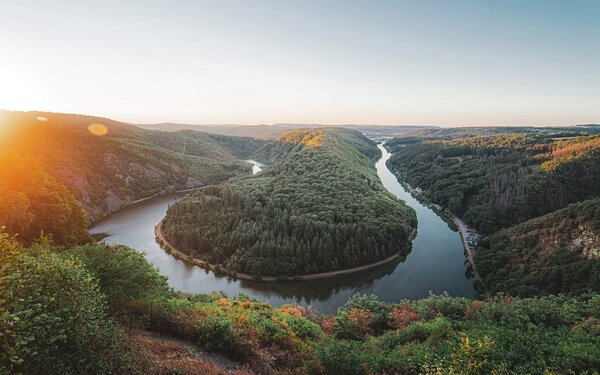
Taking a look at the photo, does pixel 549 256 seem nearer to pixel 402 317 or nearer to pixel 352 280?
pixel 352 280

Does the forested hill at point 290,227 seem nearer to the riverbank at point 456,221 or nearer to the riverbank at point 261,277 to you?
the riverbank at point 261,277

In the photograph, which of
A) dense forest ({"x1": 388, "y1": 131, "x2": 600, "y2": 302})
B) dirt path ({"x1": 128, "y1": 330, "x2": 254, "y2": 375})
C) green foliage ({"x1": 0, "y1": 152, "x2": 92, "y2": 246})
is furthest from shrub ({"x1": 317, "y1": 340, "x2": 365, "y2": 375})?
dense forest ({"x1": 388, "y1": 131, "x2": 600, "y2": 302})

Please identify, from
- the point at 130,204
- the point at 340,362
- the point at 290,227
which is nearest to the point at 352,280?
the point at 290,227

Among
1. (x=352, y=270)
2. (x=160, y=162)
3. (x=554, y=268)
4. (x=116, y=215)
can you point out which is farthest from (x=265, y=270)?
(x=160, y=162)

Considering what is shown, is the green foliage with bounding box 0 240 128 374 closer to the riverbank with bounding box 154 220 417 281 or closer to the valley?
the valley

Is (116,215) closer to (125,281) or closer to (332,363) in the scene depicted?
(125,281)
